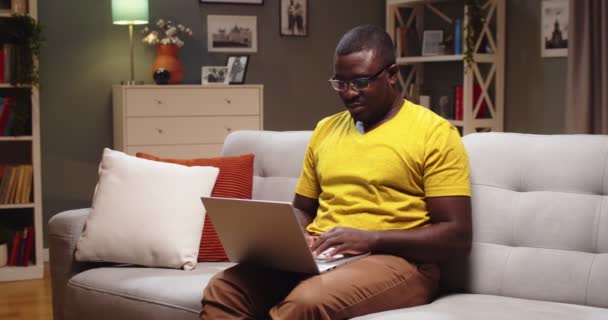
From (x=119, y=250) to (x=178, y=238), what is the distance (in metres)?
0.21

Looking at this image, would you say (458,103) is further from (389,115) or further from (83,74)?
(389,115)

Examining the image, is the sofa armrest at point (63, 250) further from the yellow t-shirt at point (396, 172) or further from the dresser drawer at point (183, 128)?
the dresser drawer at point (183, 128)

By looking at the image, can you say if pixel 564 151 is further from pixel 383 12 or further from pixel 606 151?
pixel 383 12

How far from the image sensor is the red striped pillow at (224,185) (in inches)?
120

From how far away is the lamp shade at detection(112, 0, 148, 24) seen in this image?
17.1 ft

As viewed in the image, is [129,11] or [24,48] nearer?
[24,48]

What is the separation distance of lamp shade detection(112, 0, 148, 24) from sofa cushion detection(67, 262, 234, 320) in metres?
2.59

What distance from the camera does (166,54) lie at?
5.50m

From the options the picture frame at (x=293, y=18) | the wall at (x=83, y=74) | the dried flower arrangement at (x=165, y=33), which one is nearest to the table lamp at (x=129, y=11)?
the dried flower arrangement at (x=165, y=33)

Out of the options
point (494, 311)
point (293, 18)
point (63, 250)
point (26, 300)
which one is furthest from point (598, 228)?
point (293, 18)

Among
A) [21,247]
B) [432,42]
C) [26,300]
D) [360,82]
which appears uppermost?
[432,42]

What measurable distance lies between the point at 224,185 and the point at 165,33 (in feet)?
8.92

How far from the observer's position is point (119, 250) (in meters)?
2.95

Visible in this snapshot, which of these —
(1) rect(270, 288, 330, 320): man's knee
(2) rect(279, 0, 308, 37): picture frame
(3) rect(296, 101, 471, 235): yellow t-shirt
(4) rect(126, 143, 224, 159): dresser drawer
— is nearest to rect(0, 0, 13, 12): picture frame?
(4) rect(126, 143, 224, 159): dresser drawer
